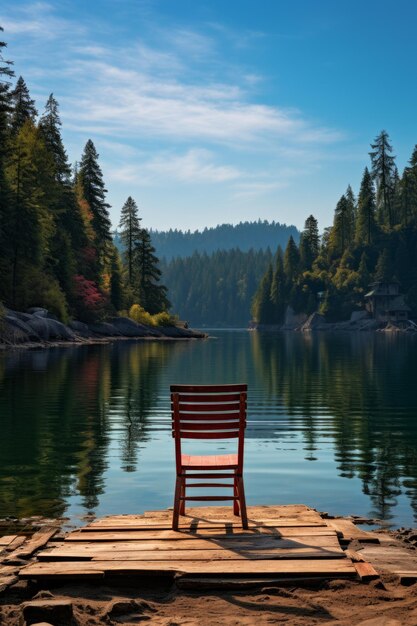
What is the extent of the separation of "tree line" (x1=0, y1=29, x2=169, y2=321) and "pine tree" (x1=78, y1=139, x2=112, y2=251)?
0.13 m

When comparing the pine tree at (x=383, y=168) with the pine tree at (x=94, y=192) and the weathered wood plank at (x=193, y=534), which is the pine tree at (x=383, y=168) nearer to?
the pine tree at (x=94, y=192)

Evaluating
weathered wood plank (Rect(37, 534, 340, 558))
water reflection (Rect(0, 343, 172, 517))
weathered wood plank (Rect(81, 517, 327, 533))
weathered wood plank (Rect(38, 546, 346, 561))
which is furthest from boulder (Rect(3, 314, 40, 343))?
weathered wood plank (Rect(38, 546, 346, 561))

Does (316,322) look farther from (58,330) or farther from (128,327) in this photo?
(58,330)

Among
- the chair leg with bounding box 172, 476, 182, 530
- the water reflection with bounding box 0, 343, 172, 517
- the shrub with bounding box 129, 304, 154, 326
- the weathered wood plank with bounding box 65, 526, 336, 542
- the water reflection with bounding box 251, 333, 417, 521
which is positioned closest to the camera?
the weathered wood plank with bounding box 65, 526, 336, 542

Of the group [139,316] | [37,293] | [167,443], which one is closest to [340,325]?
[139,316]

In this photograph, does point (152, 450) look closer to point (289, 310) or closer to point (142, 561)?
point (142, 561)

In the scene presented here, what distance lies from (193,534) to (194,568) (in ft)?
4.06

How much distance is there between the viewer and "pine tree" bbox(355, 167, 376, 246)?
5738 inches

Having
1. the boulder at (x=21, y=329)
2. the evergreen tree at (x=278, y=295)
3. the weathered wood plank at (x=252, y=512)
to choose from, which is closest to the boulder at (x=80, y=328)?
the boulder at (x=21, y=329)

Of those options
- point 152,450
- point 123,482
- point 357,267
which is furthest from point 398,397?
point 357,267

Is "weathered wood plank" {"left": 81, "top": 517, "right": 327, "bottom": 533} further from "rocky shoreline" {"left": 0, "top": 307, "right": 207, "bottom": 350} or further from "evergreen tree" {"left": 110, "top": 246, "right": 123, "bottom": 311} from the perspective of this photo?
"evergreen tree" {"left": 110, "top": 246, "right": 123, "bottom": 311}

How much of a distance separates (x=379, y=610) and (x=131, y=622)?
1922 millimetres

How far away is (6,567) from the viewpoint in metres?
6.62

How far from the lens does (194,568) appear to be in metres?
6.32
